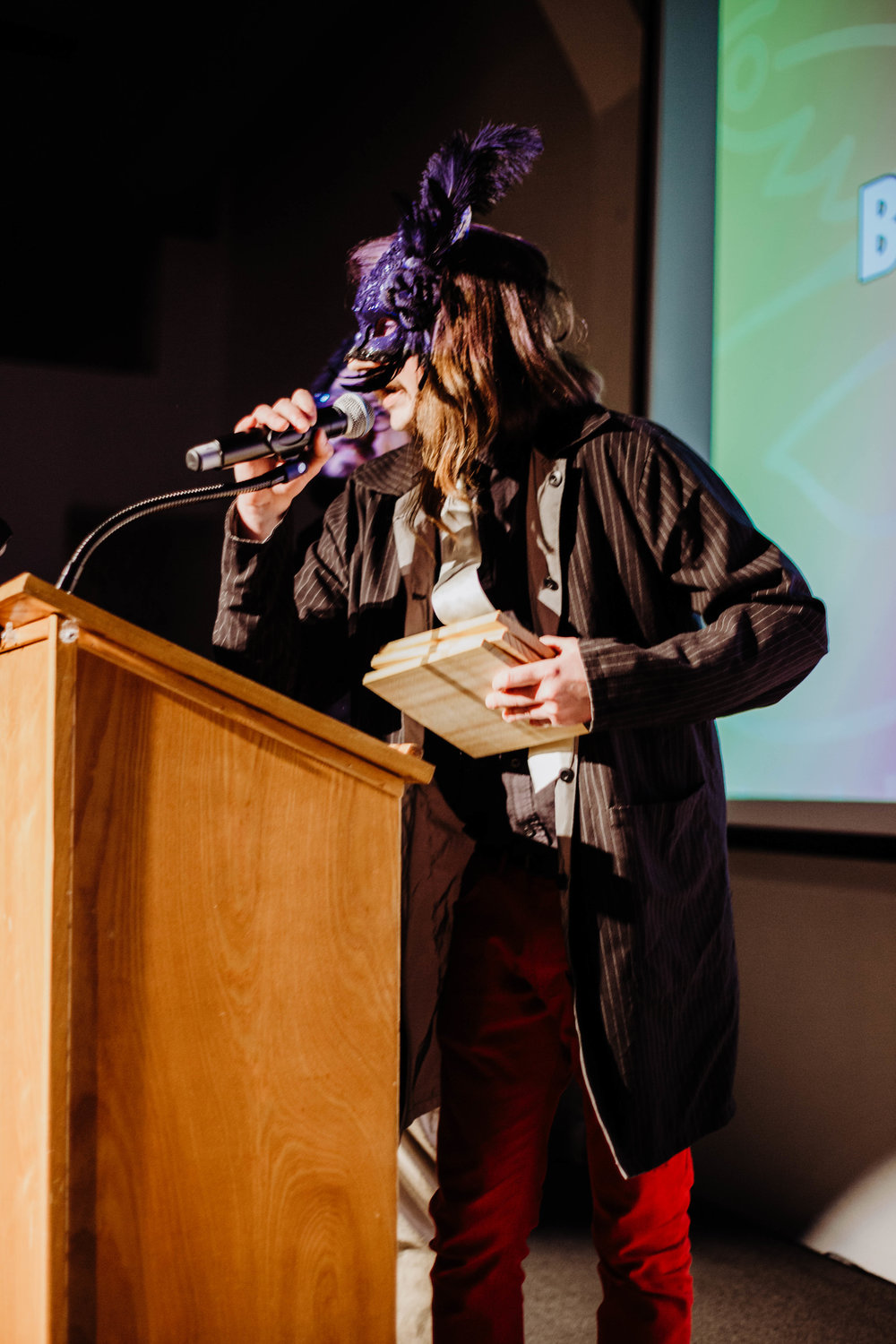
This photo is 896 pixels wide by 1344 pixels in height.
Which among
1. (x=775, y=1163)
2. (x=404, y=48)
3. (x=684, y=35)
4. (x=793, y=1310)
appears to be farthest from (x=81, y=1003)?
(x=684, y=35)

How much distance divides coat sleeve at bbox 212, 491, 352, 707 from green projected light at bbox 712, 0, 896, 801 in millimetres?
1161

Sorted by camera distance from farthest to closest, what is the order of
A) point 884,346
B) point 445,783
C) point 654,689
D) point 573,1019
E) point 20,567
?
point 884,346
point 20,567
point 445,783
point 573,1019
point 654,689

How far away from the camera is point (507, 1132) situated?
1.30 metres

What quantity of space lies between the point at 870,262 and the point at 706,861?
150 cm

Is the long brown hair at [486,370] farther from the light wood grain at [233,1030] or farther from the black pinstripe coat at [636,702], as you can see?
the light wood grain at [233,1030]

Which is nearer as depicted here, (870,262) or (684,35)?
(870,262)

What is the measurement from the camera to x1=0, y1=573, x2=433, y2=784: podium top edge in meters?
0.83

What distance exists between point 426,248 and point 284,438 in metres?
0.45

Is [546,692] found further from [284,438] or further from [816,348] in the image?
[816,348]

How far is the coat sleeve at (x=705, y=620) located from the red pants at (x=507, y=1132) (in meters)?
0.31

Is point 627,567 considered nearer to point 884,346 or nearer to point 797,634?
point 797,634

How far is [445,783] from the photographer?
1.38 m

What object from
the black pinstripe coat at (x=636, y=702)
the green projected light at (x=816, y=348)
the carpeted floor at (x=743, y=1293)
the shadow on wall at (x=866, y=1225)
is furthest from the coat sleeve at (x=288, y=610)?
the shadow on wall at (x=866, y=1225)

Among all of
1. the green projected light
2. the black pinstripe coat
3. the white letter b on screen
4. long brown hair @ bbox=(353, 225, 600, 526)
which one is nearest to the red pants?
the black pinstripe coat
